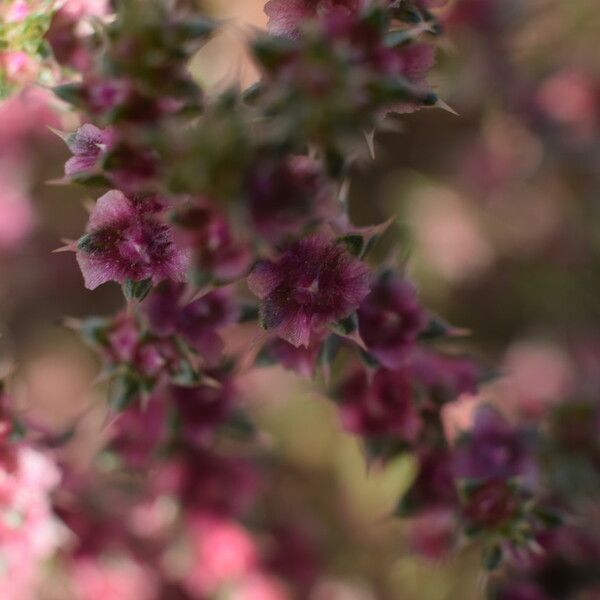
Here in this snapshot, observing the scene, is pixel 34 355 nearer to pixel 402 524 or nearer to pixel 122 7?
pixel 402 524

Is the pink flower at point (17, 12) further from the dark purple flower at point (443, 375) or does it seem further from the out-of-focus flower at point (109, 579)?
the out-of-focus flower at point (109, 579)

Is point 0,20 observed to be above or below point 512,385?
above

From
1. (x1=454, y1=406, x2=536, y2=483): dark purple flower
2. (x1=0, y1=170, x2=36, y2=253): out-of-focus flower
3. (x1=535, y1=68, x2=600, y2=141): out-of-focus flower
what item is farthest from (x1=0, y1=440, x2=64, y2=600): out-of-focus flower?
(x1=535, y1=68, x2=600, y2=141): out-of-focus flower

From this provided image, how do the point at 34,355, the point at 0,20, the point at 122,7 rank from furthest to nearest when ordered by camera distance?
the point at 34,355
the point at 0,20
the point at 122,7

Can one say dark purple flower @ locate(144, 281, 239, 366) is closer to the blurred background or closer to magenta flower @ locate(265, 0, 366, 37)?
magenta flower @ locate(265, 0, 366, 37)

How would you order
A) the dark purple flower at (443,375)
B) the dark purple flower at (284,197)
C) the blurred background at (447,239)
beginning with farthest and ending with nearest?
the blurred background at (447,239) < the dark purple flower at (443,375) < the dark purple flower at (284,197)

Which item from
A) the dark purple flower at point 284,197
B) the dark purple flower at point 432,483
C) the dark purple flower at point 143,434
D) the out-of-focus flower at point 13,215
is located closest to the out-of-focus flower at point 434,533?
the dark purple flower at point 432,483

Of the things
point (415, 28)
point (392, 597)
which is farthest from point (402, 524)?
point (415, 28)
